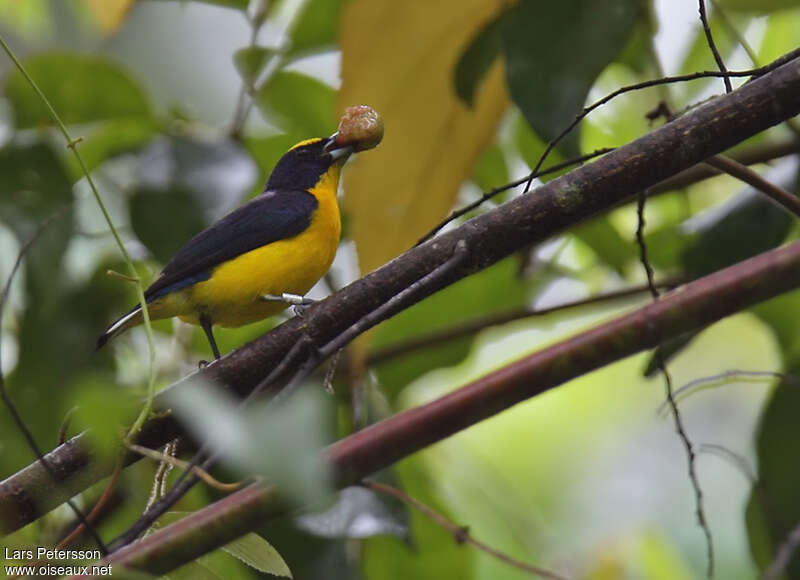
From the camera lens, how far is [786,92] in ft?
5.05

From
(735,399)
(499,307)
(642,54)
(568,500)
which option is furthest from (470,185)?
(735,399)

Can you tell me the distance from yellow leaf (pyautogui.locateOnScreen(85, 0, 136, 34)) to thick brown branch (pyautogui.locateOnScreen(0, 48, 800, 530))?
1.24 m

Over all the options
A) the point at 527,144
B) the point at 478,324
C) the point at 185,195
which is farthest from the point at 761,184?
the point at 185,195

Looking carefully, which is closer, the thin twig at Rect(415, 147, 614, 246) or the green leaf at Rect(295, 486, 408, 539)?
the thin twig at Rect(415, 147, 614, 246)

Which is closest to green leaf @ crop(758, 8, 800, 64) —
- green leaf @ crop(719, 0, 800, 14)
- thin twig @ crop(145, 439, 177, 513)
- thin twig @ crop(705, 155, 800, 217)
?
green leaf @ crop(719, 0, 800, 14)

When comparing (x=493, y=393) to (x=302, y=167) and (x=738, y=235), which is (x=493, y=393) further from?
(x=302, y=167)

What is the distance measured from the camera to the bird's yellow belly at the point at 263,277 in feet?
10.1

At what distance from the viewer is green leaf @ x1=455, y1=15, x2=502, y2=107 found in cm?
258

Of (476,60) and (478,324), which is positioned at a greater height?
(476,60)

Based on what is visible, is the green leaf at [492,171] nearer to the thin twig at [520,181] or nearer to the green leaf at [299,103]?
the green leaf at [299,103]

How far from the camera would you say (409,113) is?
2686mm

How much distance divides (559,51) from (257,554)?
51.9 inches

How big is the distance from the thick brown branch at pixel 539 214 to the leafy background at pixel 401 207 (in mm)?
562

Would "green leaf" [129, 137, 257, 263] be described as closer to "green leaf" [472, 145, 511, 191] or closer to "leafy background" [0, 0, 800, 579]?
"leafy background" [0, 0, 800, 579]
